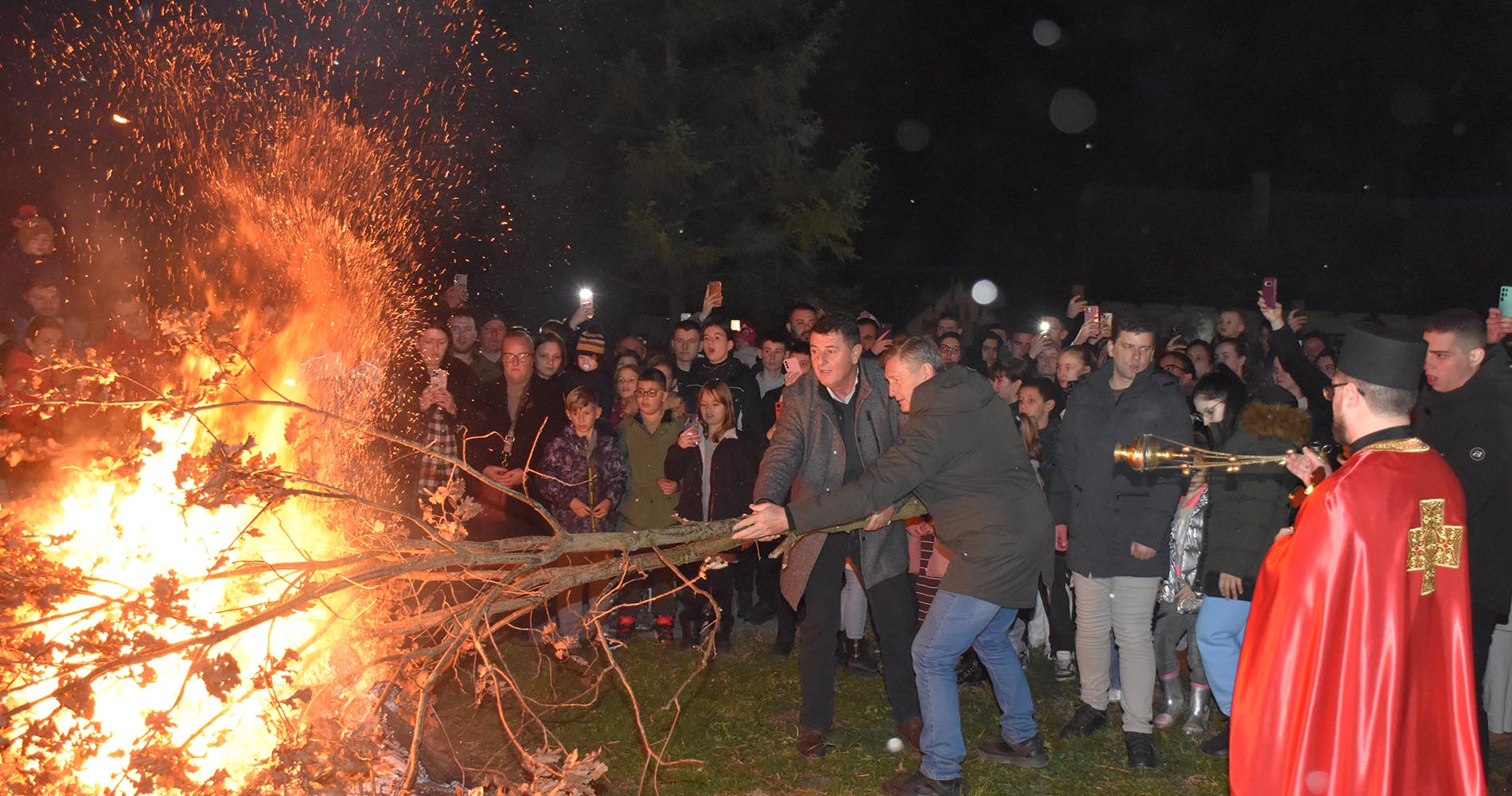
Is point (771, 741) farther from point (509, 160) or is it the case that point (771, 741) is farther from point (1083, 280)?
point (1083, 280)

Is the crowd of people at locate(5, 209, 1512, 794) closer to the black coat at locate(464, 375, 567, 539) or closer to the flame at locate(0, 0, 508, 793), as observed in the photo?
the black coat at locate(464, 375, 567, 539)

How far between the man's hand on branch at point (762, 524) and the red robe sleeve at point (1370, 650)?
2014mm

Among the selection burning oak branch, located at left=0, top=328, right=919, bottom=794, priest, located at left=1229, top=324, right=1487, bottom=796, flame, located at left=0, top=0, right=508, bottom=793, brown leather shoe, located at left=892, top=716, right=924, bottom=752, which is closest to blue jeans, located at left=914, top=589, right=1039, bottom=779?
brown leather shoe, located at left=892, top=716, right=924, bottom=752

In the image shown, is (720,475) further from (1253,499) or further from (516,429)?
(1253,499)

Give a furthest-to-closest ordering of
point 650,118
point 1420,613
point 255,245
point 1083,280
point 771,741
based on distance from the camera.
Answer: point 1083,280 → point 650,118 → point 255,245 → point 771,741 → point 1420,613

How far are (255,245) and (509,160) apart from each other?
14341 millimetres

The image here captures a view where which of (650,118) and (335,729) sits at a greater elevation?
(650,118)

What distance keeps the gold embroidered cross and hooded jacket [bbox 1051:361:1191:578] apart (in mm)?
2090

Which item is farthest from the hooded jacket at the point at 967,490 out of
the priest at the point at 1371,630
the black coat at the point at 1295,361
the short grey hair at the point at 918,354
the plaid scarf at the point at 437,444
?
the plaid scarf at the point at 437,444

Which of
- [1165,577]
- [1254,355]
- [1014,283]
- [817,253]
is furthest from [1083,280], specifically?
[1165,577]

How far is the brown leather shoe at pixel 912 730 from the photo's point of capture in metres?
6.17

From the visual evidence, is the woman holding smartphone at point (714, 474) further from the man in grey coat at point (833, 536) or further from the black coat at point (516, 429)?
the man in grey coat at point (833, 536)

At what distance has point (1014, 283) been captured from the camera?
38906mm

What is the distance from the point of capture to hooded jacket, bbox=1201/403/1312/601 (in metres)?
6.15
